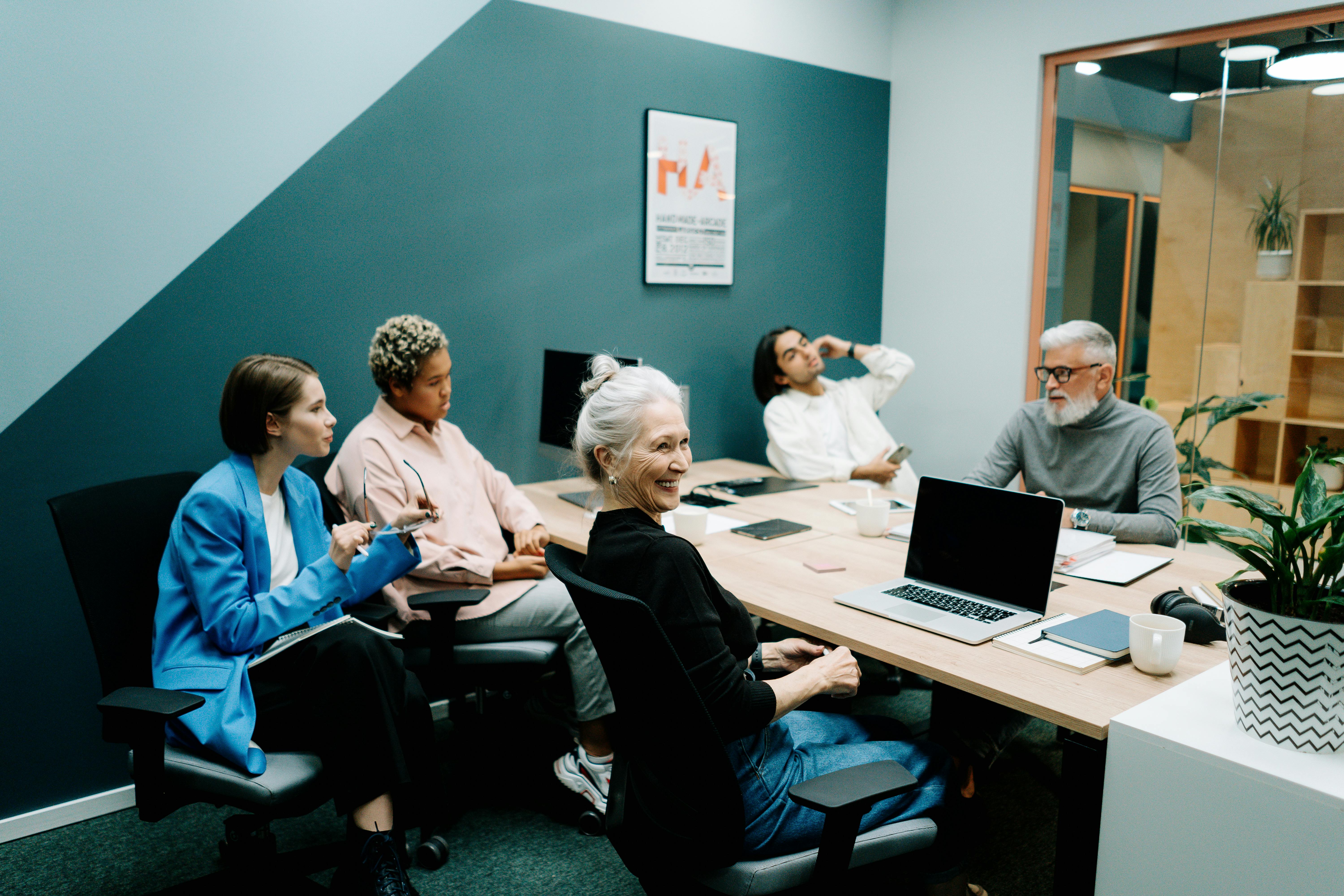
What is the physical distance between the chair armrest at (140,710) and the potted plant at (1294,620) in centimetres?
179

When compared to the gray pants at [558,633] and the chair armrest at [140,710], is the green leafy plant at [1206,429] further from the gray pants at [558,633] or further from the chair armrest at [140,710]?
the chair armrest at [140,710]

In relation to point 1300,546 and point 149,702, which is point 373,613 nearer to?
point 149,702

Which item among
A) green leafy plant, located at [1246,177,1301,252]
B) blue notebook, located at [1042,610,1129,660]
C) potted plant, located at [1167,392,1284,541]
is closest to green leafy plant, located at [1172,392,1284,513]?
potted plant, located at [1167,392,1284,541]

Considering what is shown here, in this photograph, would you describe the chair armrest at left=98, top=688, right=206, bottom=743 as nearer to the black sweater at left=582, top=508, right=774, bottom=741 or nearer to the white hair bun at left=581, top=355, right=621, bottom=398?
the black sweater at left=582, top=508, right=774, bottom=741

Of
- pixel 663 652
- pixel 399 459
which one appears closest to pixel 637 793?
pixel 663 652

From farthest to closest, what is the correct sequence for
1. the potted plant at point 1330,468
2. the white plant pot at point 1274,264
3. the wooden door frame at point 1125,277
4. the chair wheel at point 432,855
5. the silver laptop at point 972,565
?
the wooden door frame at point 1125,277, the white plant pot at point 1274,264, the potted plant at point 1330,468, the chair wheel at point 432,855, the silver laptop at point 972,565

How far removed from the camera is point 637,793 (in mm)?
1491

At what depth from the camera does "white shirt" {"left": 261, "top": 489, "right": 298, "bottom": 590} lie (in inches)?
84.9

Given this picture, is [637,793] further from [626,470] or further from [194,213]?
[194,213]

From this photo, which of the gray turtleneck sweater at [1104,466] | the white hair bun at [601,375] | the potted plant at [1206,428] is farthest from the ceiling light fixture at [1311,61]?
the white hair bun at [601,375]

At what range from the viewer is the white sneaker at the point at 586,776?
2.47 m

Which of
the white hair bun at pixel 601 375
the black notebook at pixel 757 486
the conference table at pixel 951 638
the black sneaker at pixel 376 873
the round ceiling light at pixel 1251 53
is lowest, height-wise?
the black sneaker at pixel 376 873

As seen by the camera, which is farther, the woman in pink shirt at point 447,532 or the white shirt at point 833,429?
the white shirt at point 833,429

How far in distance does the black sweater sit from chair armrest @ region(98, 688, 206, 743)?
0.81 m
